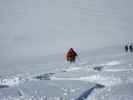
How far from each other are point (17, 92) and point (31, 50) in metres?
26.7

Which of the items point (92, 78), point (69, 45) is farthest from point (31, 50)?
point (92, 78)

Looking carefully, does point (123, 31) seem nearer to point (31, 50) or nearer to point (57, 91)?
point (31, 50)

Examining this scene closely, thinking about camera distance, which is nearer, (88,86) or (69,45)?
(88,86)

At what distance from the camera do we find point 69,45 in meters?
33.3

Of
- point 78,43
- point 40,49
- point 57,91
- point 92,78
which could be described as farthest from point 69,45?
point 57,91

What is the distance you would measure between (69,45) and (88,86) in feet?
82.9

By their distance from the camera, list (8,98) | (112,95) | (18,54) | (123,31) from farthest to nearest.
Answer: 1. (123,31)
2. (18,54)
3. (8,98)
4. (112,95)

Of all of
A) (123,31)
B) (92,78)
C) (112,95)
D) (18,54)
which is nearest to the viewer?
(112,95)

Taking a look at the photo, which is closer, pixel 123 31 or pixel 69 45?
pixel 69 45

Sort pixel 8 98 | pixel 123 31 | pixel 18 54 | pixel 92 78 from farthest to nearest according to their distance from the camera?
pixel 123 31 < pixel 18 54 < pixel 92 78 < pixel 8 98

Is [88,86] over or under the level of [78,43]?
under

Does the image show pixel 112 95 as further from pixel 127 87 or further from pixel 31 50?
pixel 31 50

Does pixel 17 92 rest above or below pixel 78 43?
below

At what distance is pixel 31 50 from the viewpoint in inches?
1362
